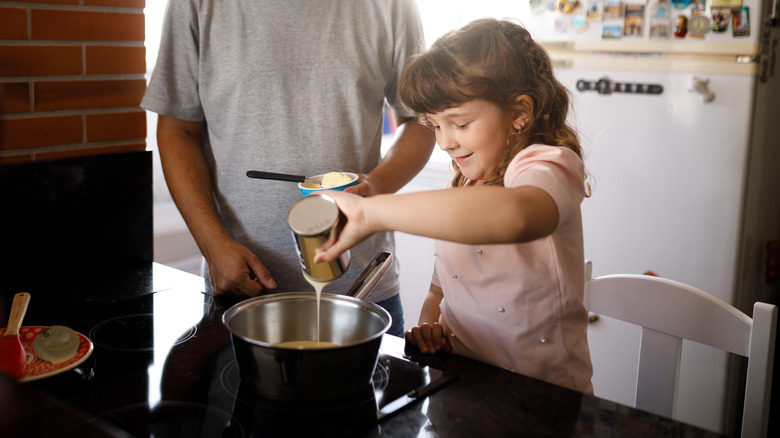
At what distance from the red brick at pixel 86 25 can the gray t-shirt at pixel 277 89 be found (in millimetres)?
180

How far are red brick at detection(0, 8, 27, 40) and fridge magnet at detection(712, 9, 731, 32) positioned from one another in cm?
171

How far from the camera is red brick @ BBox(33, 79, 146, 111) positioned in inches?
58.4

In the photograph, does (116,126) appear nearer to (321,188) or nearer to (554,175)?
(321,188)

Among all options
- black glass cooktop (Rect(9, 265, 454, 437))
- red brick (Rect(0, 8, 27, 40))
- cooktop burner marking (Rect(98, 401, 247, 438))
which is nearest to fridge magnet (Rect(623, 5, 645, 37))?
black glass cooktop (Rect(9, 265, 454, 437))

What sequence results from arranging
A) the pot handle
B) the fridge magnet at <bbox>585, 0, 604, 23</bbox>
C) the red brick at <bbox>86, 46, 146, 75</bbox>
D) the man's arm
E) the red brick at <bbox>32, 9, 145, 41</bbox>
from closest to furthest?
1. the pot handle
2. the man's arm
3. the red brick at <bbox>32, 9, 145, 41</bbox>
4. the red brick at <bbox>86, 46, 146, 75</bbox>
5. the fridge magnet at <bbox>585, 0, 604, 23</bbox>

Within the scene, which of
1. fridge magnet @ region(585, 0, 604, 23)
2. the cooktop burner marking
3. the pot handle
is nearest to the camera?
the cooktop burner marking

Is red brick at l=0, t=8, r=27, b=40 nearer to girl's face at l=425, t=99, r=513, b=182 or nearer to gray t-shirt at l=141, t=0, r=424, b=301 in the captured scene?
gray t-shirt at l=141, t=0, r=424, b=301

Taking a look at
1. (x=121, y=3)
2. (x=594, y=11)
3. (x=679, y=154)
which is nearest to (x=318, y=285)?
(x=121, y=3)

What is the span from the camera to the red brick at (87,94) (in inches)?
58.4

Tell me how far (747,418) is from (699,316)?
A: 176mm

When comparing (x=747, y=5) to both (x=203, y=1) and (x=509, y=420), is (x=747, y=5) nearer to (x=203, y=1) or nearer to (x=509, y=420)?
(x=203, y=1)

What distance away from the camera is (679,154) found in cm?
204

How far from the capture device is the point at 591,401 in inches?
35.5

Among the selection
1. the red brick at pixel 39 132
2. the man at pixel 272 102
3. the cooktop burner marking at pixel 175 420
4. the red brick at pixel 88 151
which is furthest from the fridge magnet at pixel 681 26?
the cooktop burner marking at pixel 175 420
